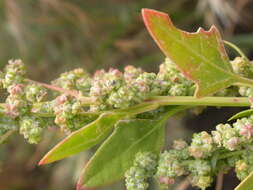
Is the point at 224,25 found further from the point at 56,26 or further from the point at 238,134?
the point at 238,134

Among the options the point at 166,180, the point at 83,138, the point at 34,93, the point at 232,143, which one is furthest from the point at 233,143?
the point at 34,93

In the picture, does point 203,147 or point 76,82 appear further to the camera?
point 76,82

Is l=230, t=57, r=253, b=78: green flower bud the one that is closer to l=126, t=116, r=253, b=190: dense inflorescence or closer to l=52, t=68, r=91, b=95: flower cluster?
l=126, t=116, r=253, b=190: dense inflorescence

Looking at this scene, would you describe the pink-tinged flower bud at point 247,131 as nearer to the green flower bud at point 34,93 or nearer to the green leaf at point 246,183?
the green leaf at point 246,183

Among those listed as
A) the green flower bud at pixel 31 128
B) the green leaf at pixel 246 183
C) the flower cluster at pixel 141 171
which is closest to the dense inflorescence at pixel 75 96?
the green flower bud at pixel 31 128

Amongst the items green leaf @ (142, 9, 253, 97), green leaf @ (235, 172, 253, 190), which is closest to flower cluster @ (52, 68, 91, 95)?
green leaf @ (142, 9, 253, 97)

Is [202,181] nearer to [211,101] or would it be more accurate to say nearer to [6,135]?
[211,101]

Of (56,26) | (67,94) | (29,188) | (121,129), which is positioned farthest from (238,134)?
(29,188)
